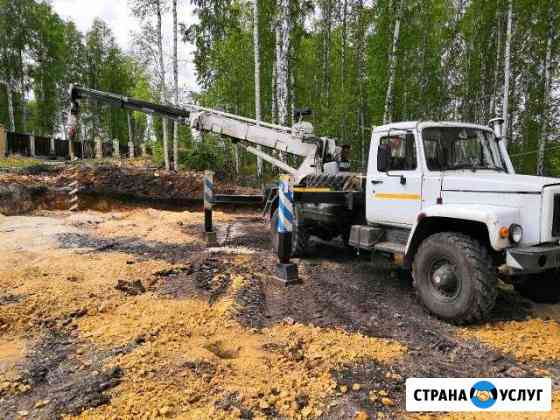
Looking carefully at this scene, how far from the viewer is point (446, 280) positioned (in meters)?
4.09

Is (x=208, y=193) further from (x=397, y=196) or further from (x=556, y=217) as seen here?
(x=556, y=217)

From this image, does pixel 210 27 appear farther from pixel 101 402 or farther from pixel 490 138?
pixel 101 402

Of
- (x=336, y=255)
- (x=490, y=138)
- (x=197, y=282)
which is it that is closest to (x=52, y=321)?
(x=197, y=282)

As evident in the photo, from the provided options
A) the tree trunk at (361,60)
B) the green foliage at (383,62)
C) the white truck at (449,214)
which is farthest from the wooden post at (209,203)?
the tree trunk at (361,60)

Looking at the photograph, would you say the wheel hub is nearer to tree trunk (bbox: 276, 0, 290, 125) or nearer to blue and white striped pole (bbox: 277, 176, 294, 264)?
blue and white striped pole (bbox: 277, 176, 294, 264)

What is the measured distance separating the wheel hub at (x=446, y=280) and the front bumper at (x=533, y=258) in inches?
21.5

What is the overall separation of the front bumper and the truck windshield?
145 centimetres

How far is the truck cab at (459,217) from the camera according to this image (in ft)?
12.3

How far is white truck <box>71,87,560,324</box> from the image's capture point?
3.75 m

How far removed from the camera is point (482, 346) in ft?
11.6

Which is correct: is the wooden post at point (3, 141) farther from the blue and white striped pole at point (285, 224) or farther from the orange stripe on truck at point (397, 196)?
the orange stripe on truck at point (397, 196)

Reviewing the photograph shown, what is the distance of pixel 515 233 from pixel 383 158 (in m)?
1.92

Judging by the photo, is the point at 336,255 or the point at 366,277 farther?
the point at 336,255

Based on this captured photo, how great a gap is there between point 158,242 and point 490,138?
20.0 feet
